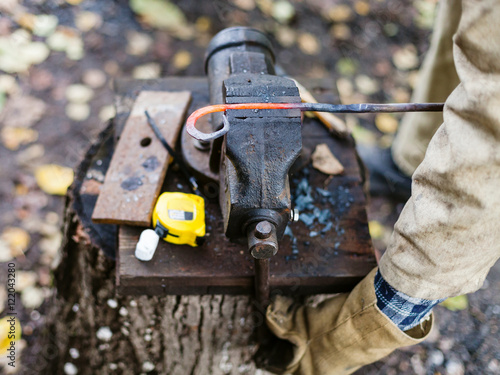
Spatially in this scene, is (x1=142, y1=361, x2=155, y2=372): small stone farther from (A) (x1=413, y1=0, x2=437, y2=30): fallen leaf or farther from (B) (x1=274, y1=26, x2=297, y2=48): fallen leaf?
(A) (x1=413, y1=0, x2=437, y2=30): fallen leaf

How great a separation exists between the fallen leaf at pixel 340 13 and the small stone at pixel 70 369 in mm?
2481

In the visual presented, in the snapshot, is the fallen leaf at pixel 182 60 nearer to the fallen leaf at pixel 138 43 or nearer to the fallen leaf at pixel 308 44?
the fallen leaf at pixel 138 43

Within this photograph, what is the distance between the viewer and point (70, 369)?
75.3 inches

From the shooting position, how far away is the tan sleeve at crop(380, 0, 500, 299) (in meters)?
0.91

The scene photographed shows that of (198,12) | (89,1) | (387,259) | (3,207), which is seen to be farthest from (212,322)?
(89,1)

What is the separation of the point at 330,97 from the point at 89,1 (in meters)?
1.84

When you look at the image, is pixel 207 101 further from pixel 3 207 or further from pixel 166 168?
pixel 3 207

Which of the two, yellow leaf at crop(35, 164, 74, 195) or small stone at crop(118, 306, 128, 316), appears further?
yellow leaf at crop(35, 164, 74, 195)

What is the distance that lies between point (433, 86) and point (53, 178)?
1849mm

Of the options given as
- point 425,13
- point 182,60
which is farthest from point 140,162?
point 425,13

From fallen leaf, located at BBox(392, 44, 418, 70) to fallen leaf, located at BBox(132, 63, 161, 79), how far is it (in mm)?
1478

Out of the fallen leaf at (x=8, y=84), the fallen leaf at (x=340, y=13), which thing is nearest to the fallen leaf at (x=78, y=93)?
the fallen leaf at (x=8, y=84)

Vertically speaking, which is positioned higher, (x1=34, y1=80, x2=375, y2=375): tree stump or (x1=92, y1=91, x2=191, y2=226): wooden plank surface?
(x1=92, y1=91, x2=191, y2=226): wooden plank surface

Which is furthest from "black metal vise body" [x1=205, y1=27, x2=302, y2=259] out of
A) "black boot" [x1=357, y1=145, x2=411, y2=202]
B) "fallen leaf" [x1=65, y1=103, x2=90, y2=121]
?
"fallen leaf" [x1=65, y1=103, x2=90, y2=121]
